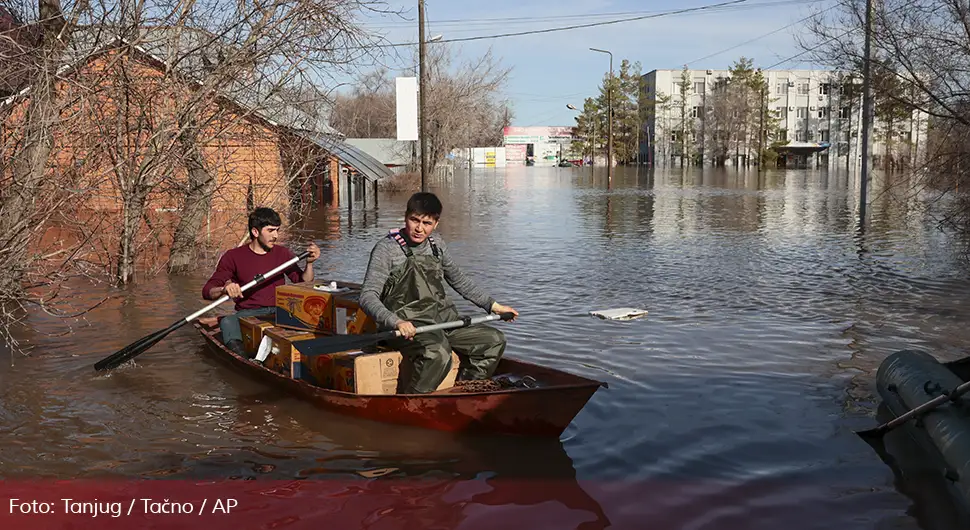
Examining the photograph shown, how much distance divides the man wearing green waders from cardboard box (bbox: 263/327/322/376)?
1072mm

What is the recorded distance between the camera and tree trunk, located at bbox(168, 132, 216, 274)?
13.6m

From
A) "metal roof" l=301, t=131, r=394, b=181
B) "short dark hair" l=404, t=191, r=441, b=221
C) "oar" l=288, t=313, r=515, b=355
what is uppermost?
"metal roof" l=301, t=131, r=394, b=181

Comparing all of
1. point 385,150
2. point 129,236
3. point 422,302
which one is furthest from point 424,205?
point 385,150

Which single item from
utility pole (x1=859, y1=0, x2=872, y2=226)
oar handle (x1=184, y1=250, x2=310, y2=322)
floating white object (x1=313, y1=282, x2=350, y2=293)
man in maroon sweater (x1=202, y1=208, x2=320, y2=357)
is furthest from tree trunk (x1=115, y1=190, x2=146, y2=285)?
utility pole (x1=859, y1=0, x2=872, y2=226)

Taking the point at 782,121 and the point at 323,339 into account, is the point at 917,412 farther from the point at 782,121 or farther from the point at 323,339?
the point at 782,121

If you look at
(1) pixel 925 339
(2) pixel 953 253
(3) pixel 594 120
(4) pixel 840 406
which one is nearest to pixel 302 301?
(4) pixel 840 406

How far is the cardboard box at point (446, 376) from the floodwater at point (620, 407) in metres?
0.42

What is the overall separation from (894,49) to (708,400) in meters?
9.01

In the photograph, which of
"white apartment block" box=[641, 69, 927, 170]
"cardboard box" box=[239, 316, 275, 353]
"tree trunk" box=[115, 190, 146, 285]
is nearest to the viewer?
"cardboard box" box=[239, 316, 275, 353]

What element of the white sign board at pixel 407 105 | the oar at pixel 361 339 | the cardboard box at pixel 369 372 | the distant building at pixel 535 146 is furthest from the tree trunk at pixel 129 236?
the distant building at pixel 535 146

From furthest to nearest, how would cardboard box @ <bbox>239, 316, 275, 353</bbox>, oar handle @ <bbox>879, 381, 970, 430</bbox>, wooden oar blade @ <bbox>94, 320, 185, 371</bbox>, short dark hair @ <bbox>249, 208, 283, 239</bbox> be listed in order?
1. short dark hair @ <bbox>249, 208, 283, 239</bbox>
2. wooden oar blade @ <bbox>94, 320, 185, 371</bbox>
3. cardboard box @ <bbox>239, 316, 275, 353</bbox>
4. oar handle @ <bbox>879, 381, 970, 430</bbox>

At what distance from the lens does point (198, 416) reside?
7195 millimetres

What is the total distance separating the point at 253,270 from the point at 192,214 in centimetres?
632

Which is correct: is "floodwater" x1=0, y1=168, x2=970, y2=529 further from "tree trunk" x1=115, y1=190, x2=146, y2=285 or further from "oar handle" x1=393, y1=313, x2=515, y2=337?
"oar handle" x1=393, y1=313, x2=515, y2=337
